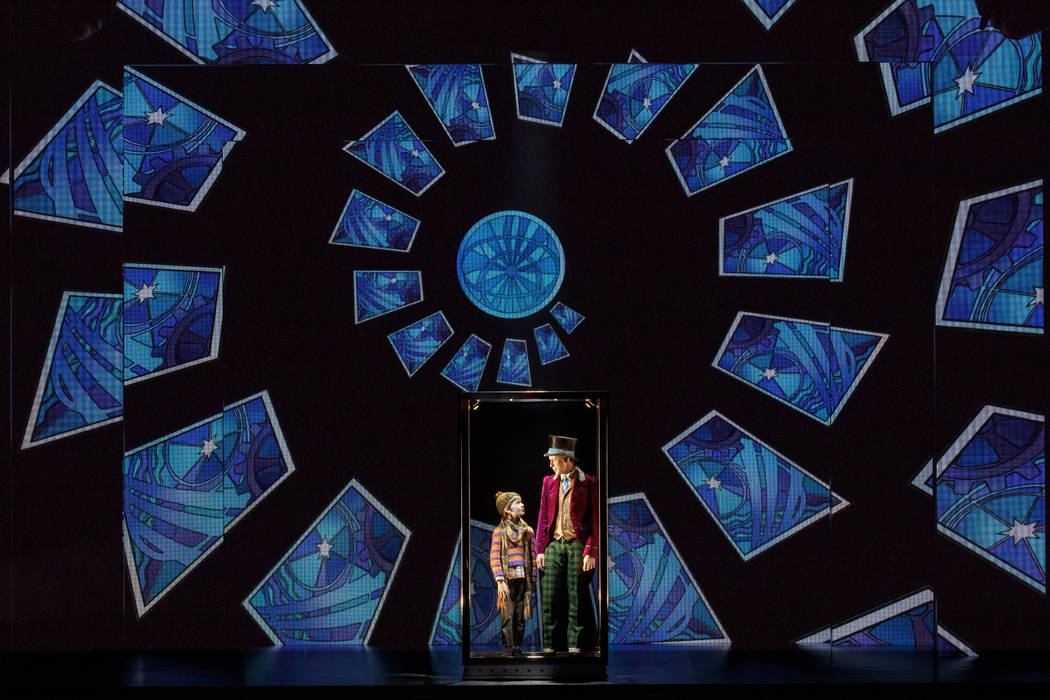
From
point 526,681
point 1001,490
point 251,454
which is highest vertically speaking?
point 251,454

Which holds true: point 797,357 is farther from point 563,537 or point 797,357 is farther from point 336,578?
point 336,578

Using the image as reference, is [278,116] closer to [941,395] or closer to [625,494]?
[625,494]

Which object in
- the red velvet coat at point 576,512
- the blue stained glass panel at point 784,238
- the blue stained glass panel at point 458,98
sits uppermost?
the blue stained glass panel at point 458,98

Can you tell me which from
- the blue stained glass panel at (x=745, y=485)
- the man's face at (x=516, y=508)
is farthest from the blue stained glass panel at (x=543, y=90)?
the man's face at (x=516, y=508)

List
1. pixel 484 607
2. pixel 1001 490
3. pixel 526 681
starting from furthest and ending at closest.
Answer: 1. pixel 1001 490
2. pixel 484 607
3. pixel 526 681

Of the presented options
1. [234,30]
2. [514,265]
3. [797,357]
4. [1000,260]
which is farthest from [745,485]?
[234,30]

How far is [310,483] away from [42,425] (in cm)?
105

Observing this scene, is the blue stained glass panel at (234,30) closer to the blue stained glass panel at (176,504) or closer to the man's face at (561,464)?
the blue stained glass panel at (176,504)

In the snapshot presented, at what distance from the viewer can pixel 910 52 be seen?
391 cm

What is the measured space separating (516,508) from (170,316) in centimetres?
147

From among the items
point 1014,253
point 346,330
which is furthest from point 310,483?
point 1014,253

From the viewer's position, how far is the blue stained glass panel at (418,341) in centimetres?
380

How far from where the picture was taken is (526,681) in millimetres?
3383

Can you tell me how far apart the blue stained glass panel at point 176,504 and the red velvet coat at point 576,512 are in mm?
1202
